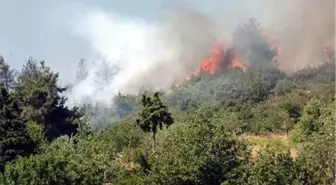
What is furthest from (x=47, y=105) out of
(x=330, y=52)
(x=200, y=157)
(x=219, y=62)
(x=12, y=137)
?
(x=330, y=52)

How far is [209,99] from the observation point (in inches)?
5022

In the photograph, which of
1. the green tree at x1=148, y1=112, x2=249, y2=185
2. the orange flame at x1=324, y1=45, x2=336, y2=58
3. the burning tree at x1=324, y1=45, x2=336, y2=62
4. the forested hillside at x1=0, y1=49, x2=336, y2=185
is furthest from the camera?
the orange flame at x1=324, y1=45, x2=336, y2=58

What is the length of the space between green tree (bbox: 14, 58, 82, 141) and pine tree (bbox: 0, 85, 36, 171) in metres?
7.96

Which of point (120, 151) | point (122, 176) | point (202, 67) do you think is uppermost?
point (202, 67)

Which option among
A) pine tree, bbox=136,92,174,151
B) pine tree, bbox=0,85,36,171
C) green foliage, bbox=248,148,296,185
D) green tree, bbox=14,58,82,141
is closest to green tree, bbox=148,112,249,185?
green foliage, bbox=248,148,296,185

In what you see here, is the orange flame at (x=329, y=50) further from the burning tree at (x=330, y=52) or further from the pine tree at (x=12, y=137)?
the pine tree at (x=12, y=137)

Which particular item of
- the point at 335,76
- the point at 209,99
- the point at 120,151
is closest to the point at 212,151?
the point at 120,151

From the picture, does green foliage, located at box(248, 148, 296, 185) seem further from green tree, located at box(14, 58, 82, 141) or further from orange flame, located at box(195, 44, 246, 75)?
orange flame, located at box(195, 44, 246, 75)

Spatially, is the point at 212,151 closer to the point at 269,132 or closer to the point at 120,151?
the point at 120,151

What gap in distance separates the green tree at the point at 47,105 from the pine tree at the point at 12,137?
7.96 m

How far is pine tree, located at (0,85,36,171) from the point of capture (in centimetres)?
4912

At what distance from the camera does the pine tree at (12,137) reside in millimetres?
49125

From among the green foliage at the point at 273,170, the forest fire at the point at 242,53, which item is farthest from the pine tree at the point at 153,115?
the forest fire at the point at 242,53

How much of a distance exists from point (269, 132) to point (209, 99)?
50.5 meters
